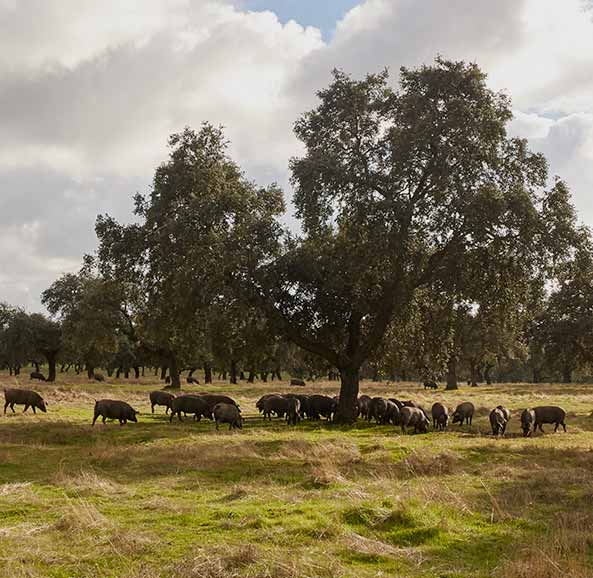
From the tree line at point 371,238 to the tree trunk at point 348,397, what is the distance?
72 mm

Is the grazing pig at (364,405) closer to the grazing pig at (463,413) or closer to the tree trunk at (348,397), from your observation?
the tree trunk at (348,397)

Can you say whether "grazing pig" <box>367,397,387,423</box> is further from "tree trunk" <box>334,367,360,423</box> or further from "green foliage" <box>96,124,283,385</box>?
"green foliage" <box>96,124,283,385</box>

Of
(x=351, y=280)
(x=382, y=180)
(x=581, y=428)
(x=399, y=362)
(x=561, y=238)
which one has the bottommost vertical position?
(x=581, y=428)

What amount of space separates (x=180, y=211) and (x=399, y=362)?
47.3ft

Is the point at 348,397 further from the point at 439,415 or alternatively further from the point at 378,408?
the point at 439,415

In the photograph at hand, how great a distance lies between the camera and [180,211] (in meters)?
29.9

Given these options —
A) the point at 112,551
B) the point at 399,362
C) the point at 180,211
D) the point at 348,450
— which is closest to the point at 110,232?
the point at 180,211

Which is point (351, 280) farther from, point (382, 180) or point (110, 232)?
point (110, 232)

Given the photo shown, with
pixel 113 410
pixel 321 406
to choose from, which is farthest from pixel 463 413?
pixel 113 410

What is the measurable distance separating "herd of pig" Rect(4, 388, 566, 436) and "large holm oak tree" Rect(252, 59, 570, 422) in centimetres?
239

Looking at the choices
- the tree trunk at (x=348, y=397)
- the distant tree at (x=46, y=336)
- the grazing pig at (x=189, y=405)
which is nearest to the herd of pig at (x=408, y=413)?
the tree trunk at (x=348, y=397)

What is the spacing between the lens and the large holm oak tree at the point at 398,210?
1066 inches

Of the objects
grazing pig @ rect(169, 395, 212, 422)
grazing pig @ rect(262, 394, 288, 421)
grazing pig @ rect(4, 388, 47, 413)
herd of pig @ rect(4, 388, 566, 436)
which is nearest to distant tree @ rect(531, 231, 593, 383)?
herd of pig @ rect(4, 388, 566, 436)

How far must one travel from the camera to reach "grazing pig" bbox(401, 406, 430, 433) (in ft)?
88.7
